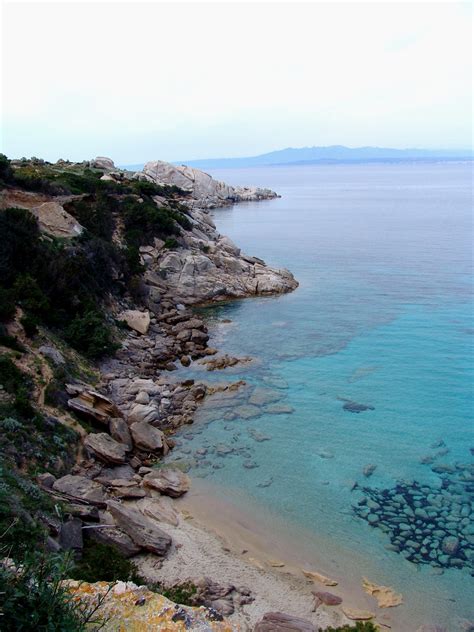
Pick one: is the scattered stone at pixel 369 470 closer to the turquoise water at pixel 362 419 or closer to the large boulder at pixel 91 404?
the turquoise water at pixel 362 419

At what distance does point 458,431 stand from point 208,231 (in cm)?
3509

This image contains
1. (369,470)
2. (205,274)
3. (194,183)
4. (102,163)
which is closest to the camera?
(369,470)

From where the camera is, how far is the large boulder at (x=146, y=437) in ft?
60.0

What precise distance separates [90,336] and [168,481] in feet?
32.7

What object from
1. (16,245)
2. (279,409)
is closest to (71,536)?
(279,409)

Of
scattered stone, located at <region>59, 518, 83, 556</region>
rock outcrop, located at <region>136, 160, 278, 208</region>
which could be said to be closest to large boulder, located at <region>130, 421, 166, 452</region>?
scattered stone, located at <region>59, 518, 83, 556</region>

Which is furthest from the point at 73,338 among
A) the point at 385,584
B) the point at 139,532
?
the point at 385,584

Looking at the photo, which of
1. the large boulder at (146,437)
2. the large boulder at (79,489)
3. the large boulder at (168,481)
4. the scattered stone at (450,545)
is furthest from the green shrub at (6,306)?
the scattered stone at (450,545)

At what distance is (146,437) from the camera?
60.5ft

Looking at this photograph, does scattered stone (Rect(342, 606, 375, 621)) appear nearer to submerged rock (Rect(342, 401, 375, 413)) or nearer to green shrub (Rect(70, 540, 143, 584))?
green shrub (Rect(70, 540, 143, 584))

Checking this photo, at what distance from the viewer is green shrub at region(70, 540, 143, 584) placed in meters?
10.9

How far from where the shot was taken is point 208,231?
166 feet

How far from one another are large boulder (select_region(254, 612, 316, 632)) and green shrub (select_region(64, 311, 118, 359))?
15562 mm

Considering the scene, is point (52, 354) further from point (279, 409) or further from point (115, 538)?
point (279, 409)
